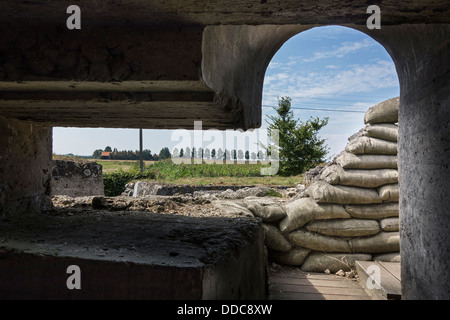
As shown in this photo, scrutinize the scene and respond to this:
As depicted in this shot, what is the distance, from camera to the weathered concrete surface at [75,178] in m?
5.26

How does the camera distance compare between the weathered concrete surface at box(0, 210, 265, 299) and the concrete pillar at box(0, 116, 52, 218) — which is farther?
the concrete pillar at box(0, 116, 52, 218)

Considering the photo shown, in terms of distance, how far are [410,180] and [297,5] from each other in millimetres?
1327

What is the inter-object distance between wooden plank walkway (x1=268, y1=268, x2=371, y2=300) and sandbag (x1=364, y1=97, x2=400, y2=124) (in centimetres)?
205

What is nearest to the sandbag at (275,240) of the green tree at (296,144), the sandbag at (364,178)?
the sandbag at (364,178)

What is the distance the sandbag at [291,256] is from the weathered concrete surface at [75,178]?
285cm

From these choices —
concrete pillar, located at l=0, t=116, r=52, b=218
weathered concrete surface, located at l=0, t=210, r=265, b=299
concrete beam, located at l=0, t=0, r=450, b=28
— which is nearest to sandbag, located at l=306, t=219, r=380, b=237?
weathered concrete surface, located at l=0, t=210, r=265, b=299

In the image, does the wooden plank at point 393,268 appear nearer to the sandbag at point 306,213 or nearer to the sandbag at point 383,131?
the sandbag at point 306,213

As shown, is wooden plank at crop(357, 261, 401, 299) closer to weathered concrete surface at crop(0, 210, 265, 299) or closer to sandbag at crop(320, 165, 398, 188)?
sandbag at crop(320, 165, 398, 188)

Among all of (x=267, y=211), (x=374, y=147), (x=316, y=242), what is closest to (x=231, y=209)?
(x=267, y=211)

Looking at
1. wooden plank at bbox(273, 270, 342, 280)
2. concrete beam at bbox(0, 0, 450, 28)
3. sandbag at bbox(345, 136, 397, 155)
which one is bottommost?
wooden plank at bbox(273, 270, 342, 280)

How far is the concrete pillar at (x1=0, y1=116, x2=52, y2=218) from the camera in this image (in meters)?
1.76

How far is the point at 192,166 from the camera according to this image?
14180 millimetres

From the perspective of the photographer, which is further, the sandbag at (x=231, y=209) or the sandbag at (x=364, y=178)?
the sandbag at (x=364, y=178)
